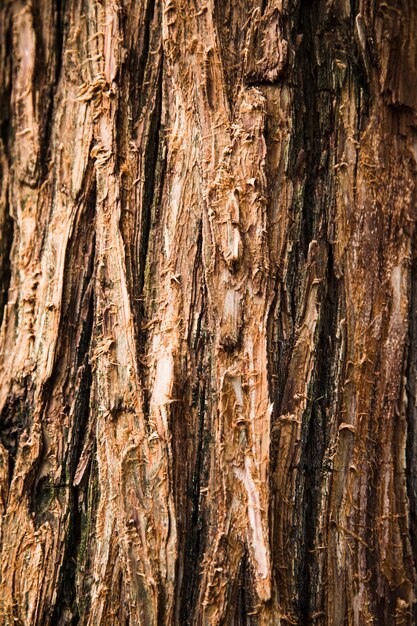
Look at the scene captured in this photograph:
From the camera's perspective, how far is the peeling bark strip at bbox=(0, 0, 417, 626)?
49.3 inches

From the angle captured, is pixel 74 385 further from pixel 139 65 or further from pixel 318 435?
pixel 139 65

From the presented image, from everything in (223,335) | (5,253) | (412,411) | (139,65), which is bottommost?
(412,411)

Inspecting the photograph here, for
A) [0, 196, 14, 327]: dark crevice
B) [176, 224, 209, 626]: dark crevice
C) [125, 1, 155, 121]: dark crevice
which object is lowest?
[176, 224, 209, 626]: dark crevice

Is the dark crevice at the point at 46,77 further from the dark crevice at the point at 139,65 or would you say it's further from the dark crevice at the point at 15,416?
the dark crevice at the point at 15,416

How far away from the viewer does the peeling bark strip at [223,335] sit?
4.11 feet

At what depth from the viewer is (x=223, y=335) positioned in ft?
4.18

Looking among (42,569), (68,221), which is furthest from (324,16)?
(42,569)

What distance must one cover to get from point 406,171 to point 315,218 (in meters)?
0.25

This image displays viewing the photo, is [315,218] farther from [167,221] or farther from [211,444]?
[211,444]

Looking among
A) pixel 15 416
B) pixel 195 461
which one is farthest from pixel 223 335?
pixel 15 416

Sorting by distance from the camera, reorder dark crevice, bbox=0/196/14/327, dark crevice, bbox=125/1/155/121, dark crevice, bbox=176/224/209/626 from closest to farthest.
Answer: dark crevice, bbox=176/224/209/626
dark crevice, bbox=125/1/155/121
dark crevice, bbox=0/196/14/327

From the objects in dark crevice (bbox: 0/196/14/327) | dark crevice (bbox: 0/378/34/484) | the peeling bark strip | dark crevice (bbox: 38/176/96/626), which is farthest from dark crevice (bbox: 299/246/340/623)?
dark crevice (bbox: 0/196/14/327)

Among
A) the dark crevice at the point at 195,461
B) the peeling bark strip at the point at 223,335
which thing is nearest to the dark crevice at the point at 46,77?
the peeling bark strip at the point at 223,335

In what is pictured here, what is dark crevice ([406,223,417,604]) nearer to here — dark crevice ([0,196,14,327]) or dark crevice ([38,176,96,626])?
dark crevice ([38,176,96,626])
